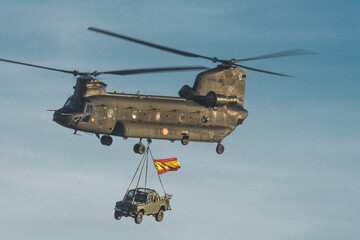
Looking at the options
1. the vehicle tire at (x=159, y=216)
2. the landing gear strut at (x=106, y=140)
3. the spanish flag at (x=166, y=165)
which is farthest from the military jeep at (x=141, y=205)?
the landing gear strut at (x=106, y=140)

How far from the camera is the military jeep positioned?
4422 centimetres

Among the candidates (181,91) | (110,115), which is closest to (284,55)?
(181,91)

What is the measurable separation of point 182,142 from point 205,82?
6111 millimetres

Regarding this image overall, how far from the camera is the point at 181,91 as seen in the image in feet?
171

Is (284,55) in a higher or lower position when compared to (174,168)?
higher

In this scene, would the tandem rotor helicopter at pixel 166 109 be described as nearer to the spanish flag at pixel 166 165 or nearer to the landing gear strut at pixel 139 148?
the landing gear strut at pixel 139 148

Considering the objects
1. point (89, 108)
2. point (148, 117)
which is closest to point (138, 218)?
point (148, 117)

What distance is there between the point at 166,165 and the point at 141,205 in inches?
196

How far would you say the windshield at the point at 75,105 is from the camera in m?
45.5

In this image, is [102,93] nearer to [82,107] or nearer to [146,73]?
[82,107]

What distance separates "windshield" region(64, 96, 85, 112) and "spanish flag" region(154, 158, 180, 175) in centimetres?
742

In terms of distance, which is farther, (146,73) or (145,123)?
(145,123)

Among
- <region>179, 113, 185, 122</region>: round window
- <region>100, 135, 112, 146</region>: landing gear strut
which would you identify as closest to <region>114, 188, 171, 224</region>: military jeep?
<region>100, 135, 112, 146</region>: landing gear strut

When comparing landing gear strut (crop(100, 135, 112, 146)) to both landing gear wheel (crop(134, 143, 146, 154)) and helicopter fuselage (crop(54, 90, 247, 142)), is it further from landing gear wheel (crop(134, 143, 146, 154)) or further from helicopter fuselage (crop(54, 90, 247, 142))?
landing gear wheel (crop(134, 143, 146, 154))
